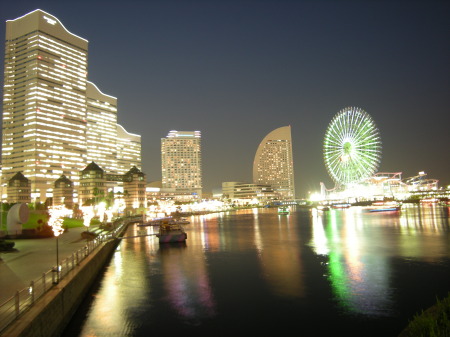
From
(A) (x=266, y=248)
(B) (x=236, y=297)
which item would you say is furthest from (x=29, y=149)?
(B) (x=236, y=297)

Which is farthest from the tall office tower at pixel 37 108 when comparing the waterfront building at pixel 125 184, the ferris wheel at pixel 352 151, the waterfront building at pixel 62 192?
the ferris wheel at pixel 352 151

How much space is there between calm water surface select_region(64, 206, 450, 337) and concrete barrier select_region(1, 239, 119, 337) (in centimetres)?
107

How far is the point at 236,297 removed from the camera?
2350cm

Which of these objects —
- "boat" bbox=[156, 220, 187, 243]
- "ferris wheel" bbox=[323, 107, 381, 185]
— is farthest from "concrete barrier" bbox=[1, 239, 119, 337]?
"ferris wheel" bbox=[323, 107, 381, 185]

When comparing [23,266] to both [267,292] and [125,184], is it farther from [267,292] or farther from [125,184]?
[125,184]

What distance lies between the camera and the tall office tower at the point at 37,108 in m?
181

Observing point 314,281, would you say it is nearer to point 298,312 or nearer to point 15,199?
point 298,312

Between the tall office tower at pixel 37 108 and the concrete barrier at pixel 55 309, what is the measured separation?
175m

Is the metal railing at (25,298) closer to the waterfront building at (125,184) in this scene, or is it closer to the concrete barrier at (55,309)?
the concrete barrier at (55,309)

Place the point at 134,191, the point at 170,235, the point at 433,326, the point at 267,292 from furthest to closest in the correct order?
1. the point at 134,191
2. the point at 170,235
3. the point at 267,292
4. the point at 433,326

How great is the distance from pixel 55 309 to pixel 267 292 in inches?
555

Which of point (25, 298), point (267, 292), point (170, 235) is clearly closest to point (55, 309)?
point (25, 298)

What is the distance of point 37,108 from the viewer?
598ft

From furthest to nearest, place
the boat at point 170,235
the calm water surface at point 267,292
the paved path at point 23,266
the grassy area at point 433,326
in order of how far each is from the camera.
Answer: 1. the boat at point 170,235
2. the calm water surface at point 267,292
3. the paved path at point 23,266
4. the grassy area at point 433,326
